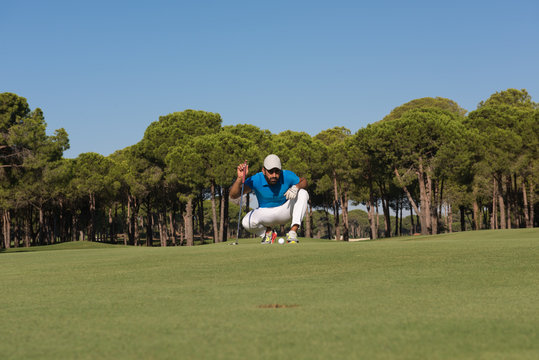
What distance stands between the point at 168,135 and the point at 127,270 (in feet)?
113

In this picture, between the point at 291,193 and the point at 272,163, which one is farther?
the point at 272,163

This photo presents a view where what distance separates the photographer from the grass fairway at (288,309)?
3.43m

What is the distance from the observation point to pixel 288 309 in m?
4.77

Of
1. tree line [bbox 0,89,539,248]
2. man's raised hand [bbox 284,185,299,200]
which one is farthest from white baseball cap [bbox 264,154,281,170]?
tree line [bbox 0,89,539,248]

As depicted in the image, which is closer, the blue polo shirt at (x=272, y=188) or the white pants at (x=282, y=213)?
the white pants at (x=282, y=213)

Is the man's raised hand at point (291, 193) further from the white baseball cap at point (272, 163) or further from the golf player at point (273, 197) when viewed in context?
the white baseball cap at point (272, 163)

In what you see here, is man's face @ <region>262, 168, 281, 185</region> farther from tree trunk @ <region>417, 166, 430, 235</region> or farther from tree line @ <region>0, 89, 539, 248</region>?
tree trunk @ <region>417, 166, 430, 235</region>

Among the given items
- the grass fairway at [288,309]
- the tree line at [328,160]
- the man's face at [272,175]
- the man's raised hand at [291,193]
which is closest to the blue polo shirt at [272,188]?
the man's face at [272,175]

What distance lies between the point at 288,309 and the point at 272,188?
8.87 metres

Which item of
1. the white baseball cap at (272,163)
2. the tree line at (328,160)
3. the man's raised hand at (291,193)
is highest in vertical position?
the tree line at (328,160)

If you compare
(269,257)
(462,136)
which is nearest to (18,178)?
(269,257)

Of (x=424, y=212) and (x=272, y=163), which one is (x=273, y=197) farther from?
(x=424, y=212)

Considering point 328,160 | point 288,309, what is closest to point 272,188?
point 288,309

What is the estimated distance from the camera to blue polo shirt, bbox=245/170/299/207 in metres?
13.6
